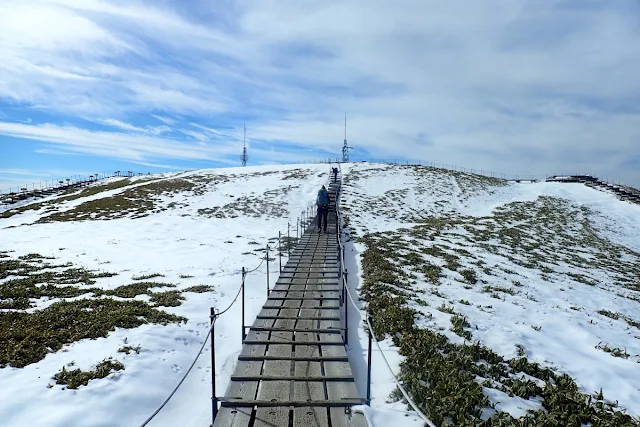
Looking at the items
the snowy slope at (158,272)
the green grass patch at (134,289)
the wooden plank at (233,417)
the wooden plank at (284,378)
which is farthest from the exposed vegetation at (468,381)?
the green grass patch at (134,289)

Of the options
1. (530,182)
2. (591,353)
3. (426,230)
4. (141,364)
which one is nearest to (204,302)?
(141,364)

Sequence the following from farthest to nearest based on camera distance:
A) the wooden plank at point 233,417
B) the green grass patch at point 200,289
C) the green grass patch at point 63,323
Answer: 1. the green grass patch at point 200,289
2. the green grass patch at point 63,323
3. the wooden plank at point 233,417

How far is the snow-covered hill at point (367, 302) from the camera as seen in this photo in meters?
5.84

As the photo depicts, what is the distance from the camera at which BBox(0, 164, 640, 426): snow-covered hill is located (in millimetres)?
5844

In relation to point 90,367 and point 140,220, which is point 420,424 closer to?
point 90,367

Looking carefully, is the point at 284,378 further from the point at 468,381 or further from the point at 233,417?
the point at 468,381

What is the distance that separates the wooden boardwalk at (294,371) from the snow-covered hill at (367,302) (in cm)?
62

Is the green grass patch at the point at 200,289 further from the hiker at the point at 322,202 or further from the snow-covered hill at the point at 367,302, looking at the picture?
the hiker at the point at 322,202

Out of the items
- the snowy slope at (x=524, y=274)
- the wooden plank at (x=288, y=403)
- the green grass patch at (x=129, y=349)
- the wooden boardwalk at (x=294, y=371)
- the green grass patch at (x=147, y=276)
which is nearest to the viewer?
the wooden boardwalk at (x=294, y=371)

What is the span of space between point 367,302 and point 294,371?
4.66 metres

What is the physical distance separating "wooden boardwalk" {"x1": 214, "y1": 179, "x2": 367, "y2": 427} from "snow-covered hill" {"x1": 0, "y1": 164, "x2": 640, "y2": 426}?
0.62 m

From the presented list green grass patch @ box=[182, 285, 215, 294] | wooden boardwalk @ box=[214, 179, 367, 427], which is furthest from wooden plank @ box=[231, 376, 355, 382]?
green grass patch @ box=[182, 285, 215, 294]

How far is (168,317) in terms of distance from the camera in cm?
→ 905

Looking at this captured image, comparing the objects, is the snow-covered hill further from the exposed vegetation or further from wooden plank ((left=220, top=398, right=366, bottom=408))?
wooden plank ((left=220, top=398, right=366, bottom=408))
